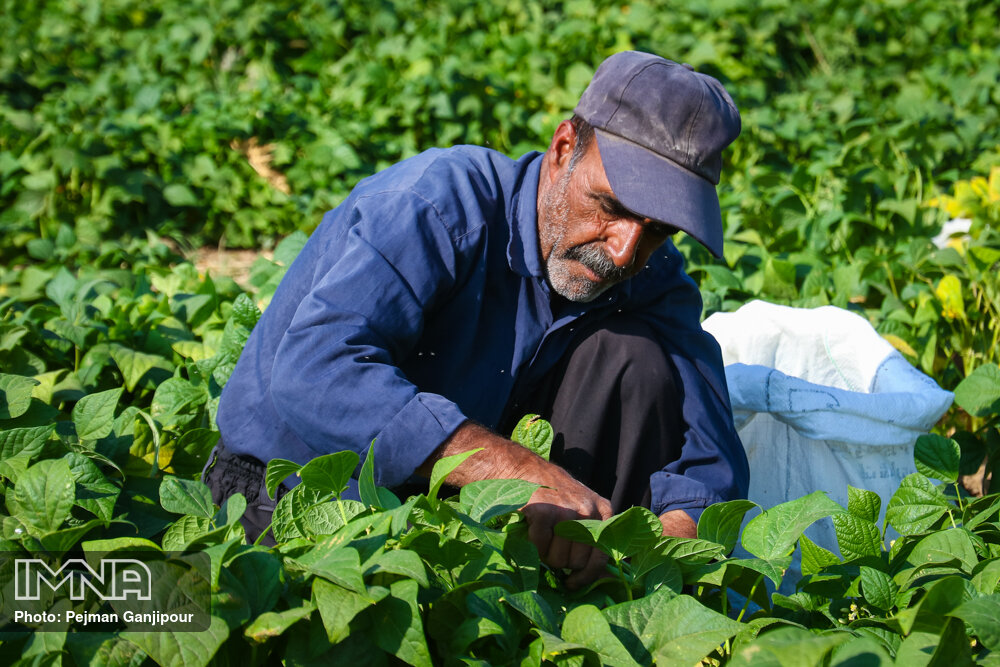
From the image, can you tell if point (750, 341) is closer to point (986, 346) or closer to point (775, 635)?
point (986, 346)

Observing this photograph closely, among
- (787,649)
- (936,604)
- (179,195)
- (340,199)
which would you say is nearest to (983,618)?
(936,604)

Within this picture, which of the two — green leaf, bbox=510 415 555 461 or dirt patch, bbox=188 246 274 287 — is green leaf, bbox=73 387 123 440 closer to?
green leaf, bbox=510 415 555 461

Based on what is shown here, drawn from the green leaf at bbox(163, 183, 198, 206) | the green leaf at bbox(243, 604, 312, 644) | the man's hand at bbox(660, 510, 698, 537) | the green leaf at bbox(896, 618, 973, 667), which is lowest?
the green leaf at bbox(163, 183, 198, 206)

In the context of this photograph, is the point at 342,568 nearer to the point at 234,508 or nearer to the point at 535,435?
the point at 234,508

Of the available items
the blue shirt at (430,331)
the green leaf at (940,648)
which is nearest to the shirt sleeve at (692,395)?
the blue shirt at (430,331)

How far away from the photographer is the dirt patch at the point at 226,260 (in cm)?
432

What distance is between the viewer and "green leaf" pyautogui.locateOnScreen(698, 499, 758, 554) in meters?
1.39

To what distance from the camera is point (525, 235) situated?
1.88 meters

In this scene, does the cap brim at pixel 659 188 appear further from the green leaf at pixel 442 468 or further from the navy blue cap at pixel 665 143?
the green leaf at pixel 442 468

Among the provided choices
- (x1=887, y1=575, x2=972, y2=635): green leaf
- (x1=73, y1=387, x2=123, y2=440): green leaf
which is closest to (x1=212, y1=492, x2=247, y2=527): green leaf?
(x1=73, y1=387, x2=123, y2=440): green leaf

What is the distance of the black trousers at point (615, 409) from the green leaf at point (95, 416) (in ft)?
0.83

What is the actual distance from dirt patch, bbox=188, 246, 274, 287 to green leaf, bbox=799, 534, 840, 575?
3.23 metres

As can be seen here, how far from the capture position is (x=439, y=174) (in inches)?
71.6

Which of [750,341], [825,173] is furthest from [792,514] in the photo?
[825,173]
